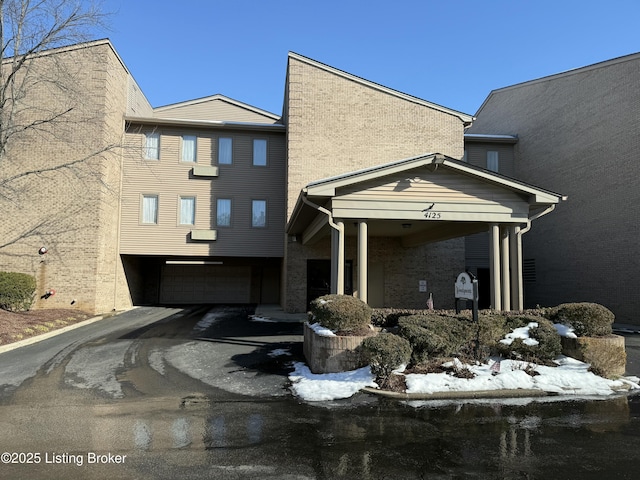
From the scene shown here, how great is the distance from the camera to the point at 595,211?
1756 cm

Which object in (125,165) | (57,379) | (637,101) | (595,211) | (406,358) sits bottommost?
(57,379)

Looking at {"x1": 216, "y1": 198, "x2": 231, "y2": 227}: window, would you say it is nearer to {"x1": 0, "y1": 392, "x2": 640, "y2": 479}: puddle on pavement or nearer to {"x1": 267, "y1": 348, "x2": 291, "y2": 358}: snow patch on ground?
{"x1": 267, "y1": 348, "x2": 291, "y2": 358}: snow patch on ground

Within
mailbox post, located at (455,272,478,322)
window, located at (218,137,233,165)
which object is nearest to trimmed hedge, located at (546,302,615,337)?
mailbox post, located at (455,272,478,322)

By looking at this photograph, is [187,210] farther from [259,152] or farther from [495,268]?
[495,268]

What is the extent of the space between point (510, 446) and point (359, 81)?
17160 mm

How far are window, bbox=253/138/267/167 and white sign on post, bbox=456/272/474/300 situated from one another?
1400cm

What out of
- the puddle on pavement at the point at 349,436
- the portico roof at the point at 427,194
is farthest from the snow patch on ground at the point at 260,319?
the puddle on pavement at the point at 349,436

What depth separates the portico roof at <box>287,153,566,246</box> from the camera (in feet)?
32.7

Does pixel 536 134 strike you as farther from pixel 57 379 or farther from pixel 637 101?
pixel 57 379

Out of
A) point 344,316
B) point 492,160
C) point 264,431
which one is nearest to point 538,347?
point 344,316

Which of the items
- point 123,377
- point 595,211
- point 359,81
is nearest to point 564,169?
point 595,211

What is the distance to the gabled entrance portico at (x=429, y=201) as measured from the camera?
9.94m

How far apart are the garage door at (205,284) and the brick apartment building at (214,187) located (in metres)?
1.40

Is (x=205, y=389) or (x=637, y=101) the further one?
(x=637, y=101)
